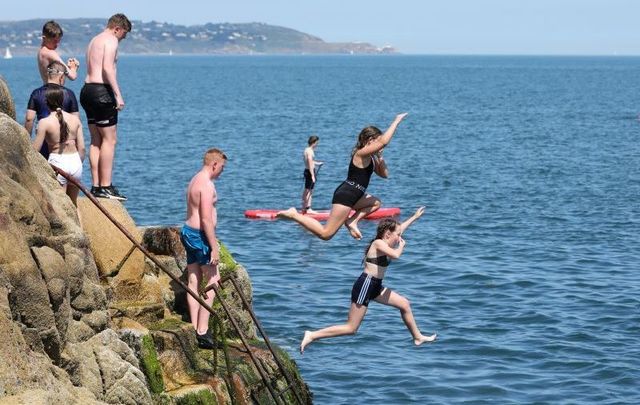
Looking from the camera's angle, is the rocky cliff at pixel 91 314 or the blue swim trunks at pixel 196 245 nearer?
the rocky cliff at pixel 91 314

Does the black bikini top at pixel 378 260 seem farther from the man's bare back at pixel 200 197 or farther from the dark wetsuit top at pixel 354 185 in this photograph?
the man's bare back at pixel 200 197

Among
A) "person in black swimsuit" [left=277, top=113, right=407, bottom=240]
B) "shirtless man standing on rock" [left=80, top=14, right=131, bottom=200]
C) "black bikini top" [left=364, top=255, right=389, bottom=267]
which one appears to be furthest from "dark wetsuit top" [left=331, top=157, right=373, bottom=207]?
"shirtless man standing on rock" [left=80, top=14, right=131, bottom=200]

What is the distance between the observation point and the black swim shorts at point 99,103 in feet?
55.1

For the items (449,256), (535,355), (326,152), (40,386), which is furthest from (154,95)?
(40,386)

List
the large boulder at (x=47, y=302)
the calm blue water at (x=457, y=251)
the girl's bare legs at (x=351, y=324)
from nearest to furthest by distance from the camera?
1. the large boulder at (x=47, y=302)
2. the girl's bare legs at (x=351, y=324)
3. the calm blue water at (x=457, y=251)

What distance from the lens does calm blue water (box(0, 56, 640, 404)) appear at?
21.3 m

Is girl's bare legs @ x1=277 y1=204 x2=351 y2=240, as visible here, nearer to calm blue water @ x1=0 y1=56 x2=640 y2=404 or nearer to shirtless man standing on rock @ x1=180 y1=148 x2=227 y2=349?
shirtless man standing on rock @ x1=180 y1=148 x2=227 y2=349

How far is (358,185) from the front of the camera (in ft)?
48.1

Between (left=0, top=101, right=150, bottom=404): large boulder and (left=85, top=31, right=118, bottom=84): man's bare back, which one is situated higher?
(left=85, top=31, right=118, bottom=84): man's bare back

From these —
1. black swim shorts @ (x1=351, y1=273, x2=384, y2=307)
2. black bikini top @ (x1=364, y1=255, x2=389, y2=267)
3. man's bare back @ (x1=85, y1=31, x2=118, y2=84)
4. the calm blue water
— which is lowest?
the calm blue water

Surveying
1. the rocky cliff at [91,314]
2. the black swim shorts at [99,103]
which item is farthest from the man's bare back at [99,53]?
the rocky cliff at [91,314]

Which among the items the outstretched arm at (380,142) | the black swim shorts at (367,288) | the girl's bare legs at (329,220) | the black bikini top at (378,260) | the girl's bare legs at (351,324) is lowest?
the girl's bare legs at (351,324)

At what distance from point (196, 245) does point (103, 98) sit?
311 centimetres

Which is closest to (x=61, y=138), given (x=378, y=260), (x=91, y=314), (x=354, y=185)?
(x=91, y=314)
